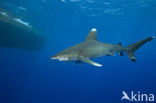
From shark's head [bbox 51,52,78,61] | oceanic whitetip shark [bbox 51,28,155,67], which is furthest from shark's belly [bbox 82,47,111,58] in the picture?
shark's head [bbox 51,52,78,61]

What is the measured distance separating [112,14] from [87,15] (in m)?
4.21

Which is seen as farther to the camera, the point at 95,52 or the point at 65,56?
the point at 95,52

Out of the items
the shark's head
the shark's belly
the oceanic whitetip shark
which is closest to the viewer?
the shark's head

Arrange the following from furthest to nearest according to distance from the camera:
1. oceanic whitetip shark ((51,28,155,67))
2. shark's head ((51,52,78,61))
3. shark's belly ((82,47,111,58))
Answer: shark's belly ((82,47,111,58)) < oceanic whitetip shark ((51,28,155,67)) < shark's head ((51,52,78,61))

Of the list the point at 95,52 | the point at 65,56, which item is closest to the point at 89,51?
the point at 95,52

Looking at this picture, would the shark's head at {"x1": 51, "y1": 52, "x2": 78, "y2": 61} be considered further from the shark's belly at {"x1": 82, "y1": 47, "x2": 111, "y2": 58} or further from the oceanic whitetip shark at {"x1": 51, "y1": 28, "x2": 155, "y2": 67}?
the shark's belly at {"x1": 82, "y1": 47, "x2": 111, "y2": 58}

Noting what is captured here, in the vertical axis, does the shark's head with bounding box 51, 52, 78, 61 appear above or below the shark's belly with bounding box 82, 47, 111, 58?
below

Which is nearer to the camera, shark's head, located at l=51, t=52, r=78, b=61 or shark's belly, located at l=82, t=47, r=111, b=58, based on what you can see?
shark's head, located at l=51, t=52, r=78, b=61

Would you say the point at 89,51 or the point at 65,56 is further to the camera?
the point at 89,51

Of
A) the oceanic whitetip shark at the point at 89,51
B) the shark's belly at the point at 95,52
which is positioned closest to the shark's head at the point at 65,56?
the oceanic whitetip shark at the point at 89,51

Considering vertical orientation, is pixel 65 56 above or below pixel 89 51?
below

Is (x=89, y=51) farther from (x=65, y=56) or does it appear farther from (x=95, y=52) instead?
(x=65, y=56)

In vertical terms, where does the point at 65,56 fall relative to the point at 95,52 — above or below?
below

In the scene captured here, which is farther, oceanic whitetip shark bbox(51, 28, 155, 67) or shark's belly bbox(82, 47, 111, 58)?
shark's belly bbox(82, 47, 111, 58)
